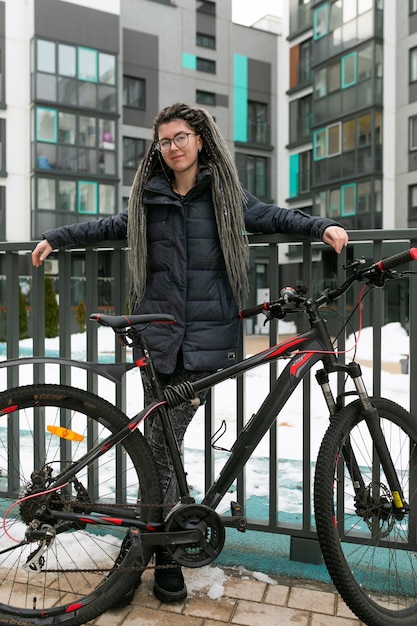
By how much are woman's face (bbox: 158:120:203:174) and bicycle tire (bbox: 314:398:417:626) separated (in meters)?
1.12

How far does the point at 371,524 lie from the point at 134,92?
2837cm

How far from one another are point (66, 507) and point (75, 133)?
85.4 feet

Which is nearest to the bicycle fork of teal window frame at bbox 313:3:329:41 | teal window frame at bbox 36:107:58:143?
teal window frame at bbox 36:107:58:143

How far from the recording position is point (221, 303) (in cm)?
245

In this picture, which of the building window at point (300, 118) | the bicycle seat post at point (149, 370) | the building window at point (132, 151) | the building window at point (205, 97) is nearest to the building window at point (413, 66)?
the building window at point (300, 118)

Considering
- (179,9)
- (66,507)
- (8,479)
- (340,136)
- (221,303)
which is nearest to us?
(66,507)

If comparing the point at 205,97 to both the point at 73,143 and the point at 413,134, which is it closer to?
the point at 73,143

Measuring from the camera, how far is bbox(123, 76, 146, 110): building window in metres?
28.0

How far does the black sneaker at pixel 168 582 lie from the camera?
233 cm

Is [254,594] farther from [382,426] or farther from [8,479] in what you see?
[8,479]

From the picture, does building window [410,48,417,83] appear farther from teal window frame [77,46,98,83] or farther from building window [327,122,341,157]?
teal window frame [77,46,98,83]

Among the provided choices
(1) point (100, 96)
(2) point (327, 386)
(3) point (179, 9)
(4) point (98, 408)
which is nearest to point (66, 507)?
(4) point (98, 408)

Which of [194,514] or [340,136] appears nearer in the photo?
[194,514]

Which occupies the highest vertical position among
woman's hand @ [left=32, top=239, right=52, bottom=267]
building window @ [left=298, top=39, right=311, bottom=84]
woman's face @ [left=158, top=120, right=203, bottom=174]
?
building window @ [left=298, top=39, right=311, bottom=84]
